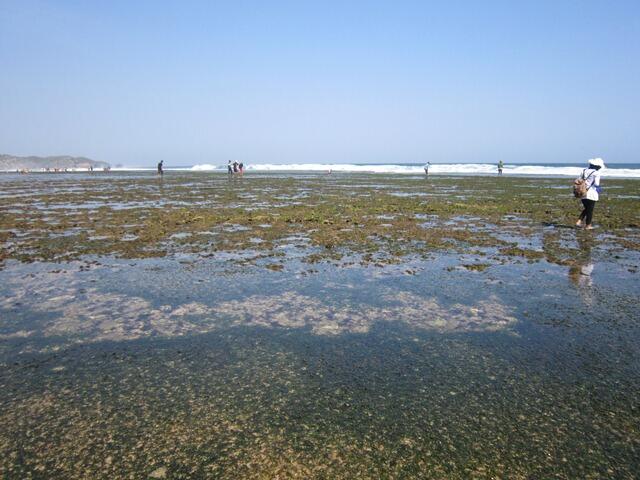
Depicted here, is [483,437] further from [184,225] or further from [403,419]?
[184,225]

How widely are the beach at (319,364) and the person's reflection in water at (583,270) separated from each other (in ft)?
0.23

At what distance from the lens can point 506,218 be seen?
1878 cm

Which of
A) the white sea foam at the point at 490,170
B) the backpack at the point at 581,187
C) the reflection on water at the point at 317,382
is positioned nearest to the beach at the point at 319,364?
the reflection on water at the point at 317,382

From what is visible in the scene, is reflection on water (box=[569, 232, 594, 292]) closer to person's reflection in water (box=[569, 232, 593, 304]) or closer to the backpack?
person's reflection in water (box=[569, 232, 593, 304])

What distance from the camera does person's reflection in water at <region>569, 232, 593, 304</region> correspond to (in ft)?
26.4

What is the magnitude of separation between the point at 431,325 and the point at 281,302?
2437 millimetres

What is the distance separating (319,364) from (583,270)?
24.1 feet

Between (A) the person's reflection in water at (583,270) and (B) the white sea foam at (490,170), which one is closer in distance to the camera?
(A) the person's reflection in water at (583,270)

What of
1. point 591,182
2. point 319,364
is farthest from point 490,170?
point 319,364

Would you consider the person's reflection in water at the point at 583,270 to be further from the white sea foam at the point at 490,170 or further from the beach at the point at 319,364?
the white sea foam at the point at 490,170

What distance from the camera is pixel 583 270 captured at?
31.2 ft

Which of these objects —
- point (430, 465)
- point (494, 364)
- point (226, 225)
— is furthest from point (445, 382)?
point (226, 225)

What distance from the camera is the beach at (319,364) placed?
133 inches

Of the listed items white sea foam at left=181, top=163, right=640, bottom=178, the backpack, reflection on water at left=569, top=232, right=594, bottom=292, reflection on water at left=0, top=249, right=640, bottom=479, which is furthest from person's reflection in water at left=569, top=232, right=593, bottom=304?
white sea foam at left=181, top=163, right=640, bottom=178
